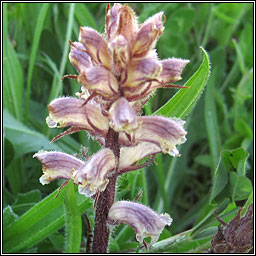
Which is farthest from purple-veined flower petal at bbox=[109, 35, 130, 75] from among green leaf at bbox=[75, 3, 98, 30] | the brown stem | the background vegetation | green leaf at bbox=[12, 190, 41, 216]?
green leaf at bbox=[75, 3, 98, 30]

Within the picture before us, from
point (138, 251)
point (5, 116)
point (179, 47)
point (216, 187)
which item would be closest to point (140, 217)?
point (138, 251)

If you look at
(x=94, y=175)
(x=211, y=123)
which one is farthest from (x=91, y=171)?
(x=211, y=123)

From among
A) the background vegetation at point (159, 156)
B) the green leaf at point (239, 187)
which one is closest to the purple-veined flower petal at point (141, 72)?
the background vegetation at point (159, 156)

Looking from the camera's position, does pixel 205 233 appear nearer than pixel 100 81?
No

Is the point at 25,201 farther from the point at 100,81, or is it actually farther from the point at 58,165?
the point at 100,81

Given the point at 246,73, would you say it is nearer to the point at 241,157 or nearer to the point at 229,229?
the point at 241,157

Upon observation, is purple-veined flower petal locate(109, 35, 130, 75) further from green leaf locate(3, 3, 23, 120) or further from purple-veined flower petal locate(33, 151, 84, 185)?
green leaf locate(3, 3, 23, 120)
